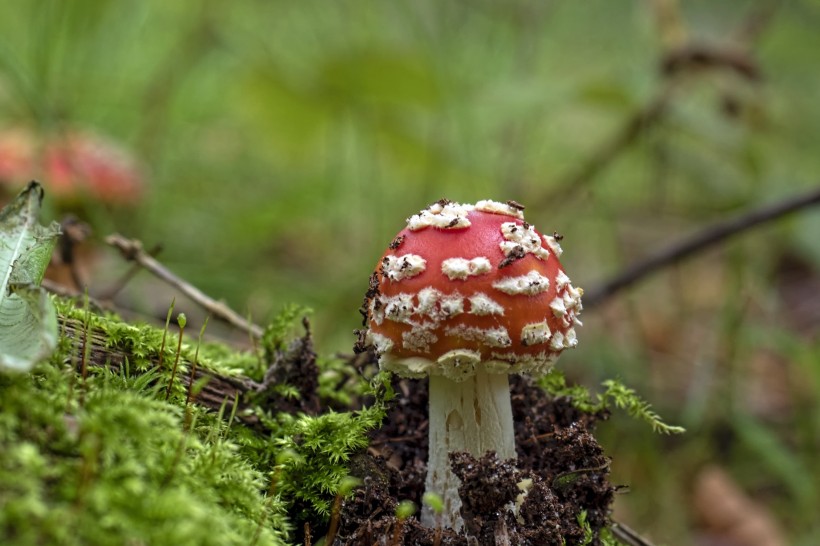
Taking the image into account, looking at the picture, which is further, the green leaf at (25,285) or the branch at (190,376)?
the branch at (190,376)

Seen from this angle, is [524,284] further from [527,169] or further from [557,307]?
[527,169]

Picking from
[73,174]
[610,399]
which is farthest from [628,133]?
[73,174]

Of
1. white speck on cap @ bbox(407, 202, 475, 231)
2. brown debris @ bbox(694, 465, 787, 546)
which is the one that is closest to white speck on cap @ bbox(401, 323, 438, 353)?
white speck on cap @ bbox(407, 202, 475, 231)

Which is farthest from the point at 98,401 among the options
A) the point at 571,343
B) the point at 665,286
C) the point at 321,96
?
the point at 665,286

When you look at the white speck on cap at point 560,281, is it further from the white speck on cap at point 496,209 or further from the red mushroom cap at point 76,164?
the red mushroom cap at point 76,164

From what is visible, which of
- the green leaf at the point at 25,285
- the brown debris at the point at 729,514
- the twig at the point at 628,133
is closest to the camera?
the green leaf at the point at 25,285

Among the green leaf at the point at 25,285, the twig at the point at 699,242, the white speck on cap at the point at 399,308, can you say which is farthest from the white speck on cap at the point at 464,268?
the twig at the point at 699,242
